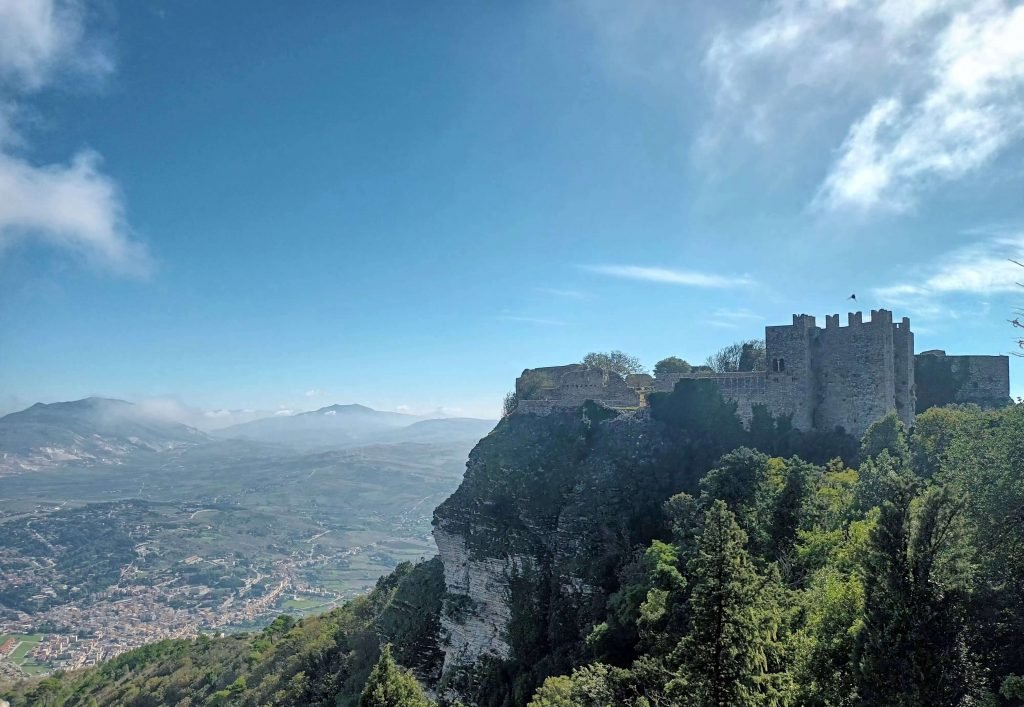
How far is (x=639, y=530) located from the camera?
31.0 meters

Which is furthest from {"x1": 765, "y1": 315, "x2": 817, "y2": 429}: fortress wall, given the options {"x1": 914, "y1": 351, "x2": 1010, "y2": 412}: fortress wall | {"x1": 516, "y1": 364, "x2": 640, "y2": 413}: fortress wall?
{"x1": 914, "y1": 351, "x2": 1010, "y2": 412}: fortress wall

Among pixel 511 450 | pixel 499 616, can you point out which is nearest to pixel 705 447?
pixel 511 450

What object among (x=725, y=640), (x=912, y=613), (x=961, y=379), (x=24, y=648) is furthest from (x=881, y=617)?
(x=24, y=648)

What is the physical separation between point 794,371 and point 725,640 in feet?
79.0

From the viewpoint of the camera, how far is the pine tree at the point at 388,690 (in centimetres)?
1953

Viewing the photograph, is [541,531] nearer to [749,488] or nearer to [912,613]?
[749,488]

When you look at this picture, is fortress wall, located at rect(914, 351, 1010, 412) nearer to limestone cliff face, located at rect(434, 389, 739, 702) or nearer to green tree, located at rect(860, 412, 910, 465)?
green tree, located at rect(860, 412, 910, 465)

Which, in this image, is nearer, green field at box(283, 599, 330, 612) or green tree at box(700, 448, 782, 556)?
green tree at box(700, 448, 782, 556)

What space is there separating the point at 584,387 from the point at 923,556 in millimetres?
27914

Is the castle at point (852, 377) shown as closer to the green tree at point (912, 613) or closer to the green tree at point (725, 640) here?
the green tree at point (912, 613)

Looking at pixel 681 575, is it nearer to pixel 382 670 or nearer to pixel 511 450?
pixel 382 670

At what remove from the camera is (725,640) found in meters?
12.8

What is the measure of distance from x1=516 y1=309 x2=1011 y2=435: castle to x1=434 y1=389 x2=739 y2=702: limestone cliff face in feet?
9.65

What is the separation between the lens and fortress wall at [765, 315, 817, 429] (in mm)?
33000
